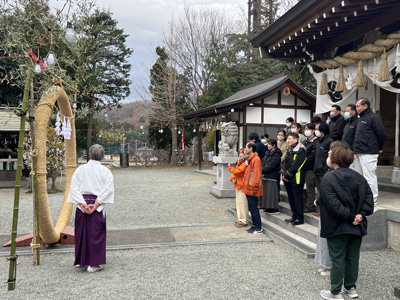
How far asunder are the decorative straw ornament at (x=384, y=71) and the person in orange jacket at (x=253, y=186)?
2568 mm

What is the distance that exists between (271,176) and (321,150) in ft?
3.83

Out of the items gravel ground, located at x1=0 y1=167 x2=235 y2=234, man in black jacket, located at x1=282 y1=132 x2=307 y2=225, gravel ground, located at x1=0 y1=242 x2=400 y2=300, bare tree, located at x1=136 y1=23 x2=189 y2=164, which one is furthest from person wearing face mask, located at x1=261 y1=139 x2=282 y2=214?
bare tree, located at x1=136 y1=23 x2=189 y2=164

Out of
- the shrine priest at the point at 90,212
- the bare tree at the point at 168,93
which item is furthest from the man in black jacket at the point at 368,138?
A: the bare tree at the point at 168,93

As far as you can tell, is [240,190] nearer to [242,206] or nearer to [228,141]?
[242,206]

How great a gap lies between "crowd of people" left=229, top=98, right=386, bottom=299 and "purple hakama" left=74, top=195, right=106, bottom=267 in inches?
101

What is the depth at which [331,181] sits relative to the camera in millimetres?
3055

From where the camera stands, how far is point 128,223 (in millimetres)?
6543

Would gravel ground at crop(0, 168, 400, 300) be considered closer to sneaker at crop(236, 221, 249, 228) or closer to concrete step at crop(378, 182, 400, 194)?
sneaker at crop(236, 221, 249, 228)

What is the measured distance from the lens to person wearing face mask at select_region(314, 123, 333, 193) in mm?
5047

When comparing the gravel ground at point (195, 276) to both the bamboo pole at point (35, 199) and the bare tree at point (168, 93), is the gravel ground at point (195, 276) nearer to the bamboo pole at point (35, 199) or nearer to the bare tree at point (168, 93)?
the bamboo pole at point (35, 199)

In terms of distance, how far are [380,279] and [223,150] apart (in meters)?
6.15

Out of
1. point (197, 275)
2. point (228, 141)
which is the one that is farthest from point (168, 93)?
point (197, 275)

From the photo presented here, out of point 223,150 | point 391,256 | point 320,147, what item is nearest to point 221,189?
point 223,150

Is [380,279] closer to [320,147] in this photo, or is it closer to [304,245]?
[304,245]
